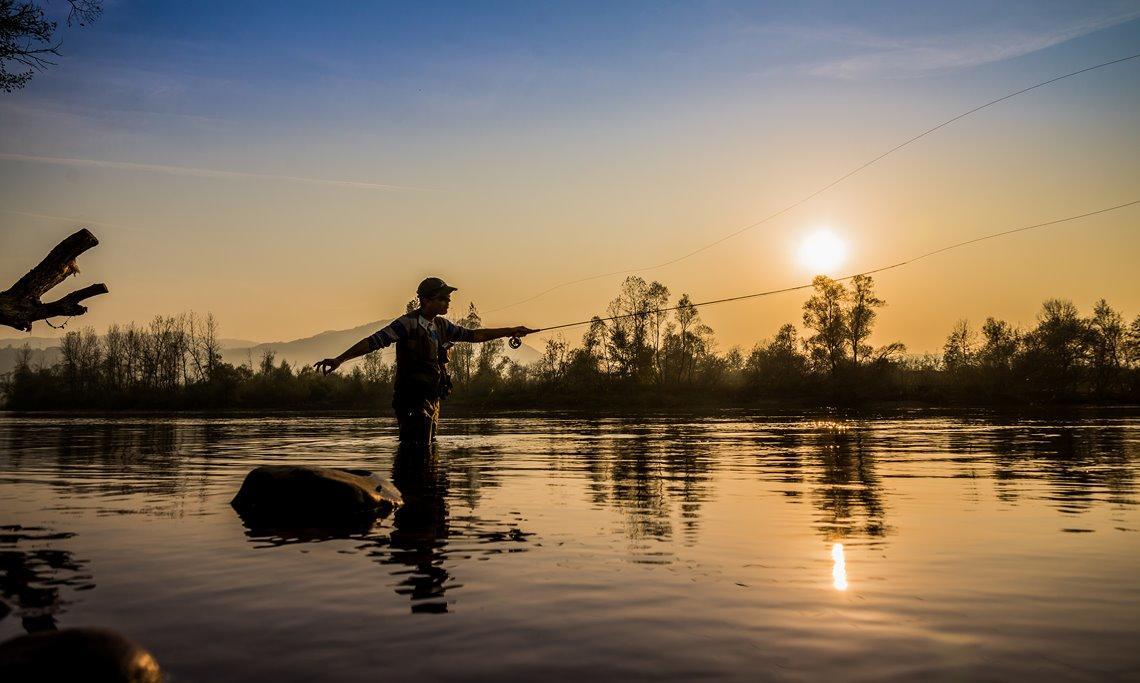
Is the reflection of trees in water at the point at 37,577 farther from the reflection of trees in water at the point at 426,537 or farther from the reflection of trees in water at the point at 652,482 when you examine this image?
the reflection of trees in water at the point at 652,482

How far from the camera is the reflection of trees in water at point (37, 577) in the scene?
5.00m

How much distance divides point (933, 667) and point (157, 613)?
3905 millimetres

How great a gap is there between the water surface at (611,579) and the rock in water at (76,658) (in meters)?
0.31

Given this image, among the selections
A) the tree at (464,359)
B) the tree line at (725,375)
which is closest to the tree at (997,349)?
the tree line at (725,375)

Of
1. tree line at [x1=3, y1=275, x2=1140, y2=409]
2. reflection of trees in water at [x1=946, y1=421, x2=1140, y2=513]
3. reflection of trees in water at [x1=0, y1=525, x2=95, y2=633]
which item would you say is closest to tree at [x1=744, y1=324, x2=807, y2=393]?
tree line at [x1=3, y1=275, x2=1140, y2=409]

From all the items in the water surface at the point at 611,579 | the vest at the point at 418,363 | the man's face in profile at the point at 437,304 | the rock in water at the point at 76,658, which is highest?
the man's face in profile at the point at 437,304

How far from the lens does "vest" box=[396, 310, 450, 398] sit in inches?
458

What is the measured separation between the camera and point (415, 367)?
1166 cm

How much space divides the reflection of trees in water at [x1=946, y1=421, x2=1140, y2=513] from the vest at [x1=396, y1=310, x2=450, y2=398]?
679 centimetres

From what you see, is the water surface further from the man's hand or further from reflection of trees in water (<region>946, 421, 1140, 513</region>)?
the man's hand

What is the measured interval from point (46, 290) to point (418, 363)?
4216 millimetres

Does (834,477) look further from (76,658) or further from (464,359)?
(464,359)

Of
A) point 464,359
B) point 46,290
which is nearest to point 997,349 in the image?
point 464,359

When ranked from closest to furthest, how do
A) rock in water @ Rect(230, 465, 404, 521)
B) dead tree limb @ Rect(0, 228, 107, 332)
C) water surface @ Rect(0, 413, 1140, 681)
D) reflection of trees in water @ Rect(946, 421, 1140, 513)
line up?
1. water surface @ Rect(0, 413, 1140, 681)
2. rock in water @ Rect(230, 465, 404, 521)
3. dead tree limb @ Rect(0, 228, 107, 332)
4. reflection of trees in water @ Rect(946, 421, 1140, 513)
